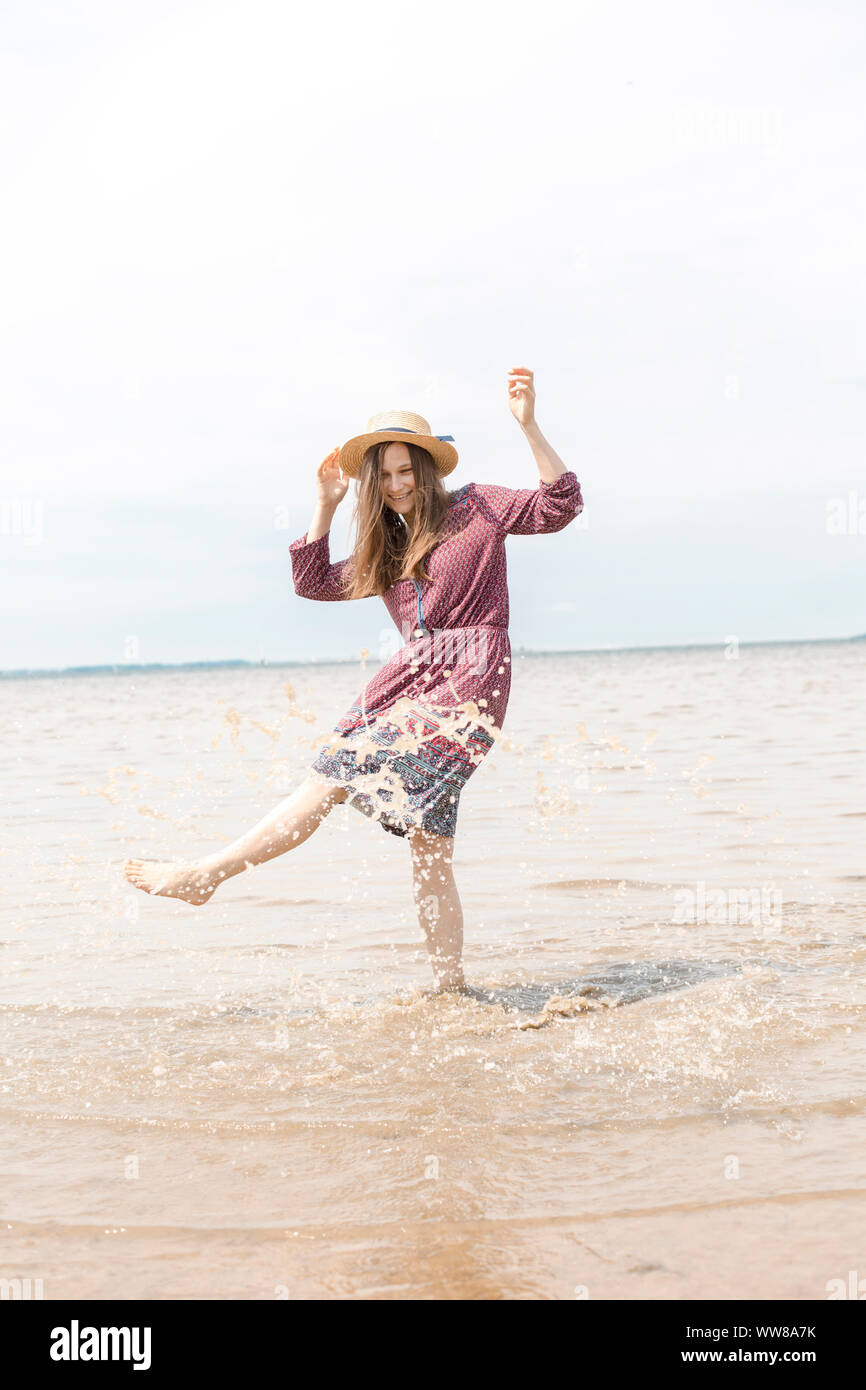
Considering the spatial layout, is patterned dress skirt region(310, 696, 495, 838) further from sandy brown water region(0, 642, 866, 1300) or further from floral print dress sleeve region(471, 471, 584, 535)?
floral print dress sleeve region(471, 471, 584, 535)

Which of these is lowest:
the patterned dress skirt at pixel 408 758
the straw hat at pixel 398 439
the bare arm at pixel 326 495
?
the patterned dress skirt at pixel 408 758

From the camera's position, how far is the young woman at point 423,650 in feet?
12.8

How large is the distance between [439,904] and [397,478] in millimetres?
1462

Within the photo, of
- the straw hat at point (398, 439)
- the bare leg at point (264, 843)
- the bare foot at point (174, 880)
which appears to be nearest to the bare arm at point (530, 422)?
the straw hat at point (398, 439)

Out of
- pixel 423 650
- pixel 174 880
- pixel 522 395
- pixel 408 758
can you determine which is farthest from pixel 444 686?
pixel 174 880

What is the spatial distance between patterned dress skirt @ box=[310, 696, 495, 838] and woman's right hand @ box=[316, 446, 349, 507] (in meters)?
0.76

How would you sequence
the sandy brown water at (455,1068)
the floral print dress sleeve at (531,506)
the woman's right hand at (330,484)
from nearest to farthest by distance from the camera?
the sandy brown water at (455,1068) < the floral print dress sleeve at (531,506) < the woman's right hand at (330,484)

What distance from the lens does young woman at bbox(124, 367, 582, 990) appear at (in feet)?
12.8

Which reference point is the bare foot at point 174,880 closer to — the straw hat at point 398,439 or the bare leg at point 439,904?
the bare leg at point 439,904

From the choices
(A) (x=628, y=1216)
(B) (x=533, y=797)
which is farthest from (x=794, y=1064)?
(B) (x=533, y=797)

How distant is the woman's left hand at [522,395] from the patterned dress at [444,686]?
233mm

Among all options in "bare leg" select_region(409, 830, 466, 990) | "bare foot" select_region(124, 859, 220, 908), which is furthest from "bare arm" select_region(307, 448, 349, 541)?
"bare foot" select_region(124, 859, 220, 908)
